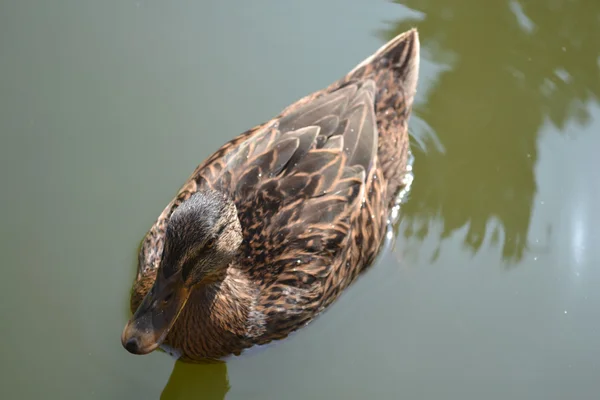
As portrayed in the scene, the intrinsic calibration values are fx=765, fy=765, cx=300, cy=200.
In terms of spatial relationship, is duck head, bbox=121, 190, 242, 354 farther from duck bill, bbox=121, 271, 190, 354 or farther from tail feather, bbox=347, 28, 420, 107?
tail feather, bbox=347, 28, 420, 107

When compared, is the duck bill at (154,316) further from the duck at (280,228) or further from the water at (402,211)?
Answer: the water at (402,211)

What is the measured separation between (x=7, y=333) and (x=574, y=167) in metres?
3.69

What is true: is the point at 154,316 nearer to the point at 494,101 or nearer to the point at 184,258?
the point at 184,258

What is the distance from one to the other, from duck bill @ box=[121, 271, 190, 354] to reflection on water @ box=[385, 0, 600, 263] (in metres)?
1.76

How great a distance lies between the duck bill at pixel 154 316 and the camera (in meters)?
3.44

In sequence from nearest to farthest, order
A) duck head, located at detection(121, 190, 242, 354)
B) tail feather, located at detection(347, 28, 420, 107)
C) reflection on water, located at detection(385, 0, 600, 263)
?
duck head, located at detection(121, 190, 242, 354), tail feather, located at detection(347, 28, 420, 107), reflection on water, located at detection(385, 0, 600, 263)

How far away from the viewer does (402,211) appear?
4.80m

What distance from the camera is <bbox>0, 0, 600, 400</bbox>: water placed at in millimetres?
4180

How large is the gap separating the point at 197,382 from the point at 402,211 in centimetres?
165

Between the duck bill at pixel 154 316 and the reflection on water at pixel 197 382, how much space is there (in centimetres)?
65

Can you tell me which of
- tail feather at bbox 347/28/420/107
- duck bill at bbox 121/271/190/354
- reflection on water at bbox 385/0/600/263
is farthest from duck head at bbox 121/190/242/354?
reflection on water at bbox 385/0/600/263

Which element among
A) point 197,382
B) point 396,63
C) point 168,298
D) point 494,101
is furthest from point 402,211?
point 168,298

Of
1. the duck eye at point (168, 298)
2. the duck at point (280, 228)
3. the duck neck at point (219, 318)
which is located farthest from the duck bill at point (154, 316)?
the duck neck at point (219, 318)

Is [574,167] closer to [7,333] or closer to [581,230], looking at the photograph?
[581,230]
